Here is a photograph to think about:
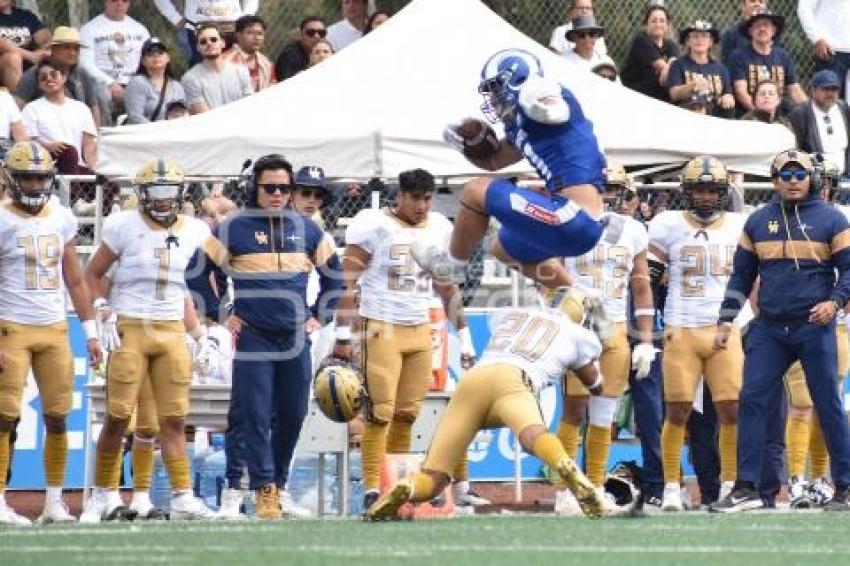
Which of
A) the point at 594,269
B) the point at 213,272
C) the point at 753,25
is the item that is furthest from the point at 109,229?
the point at 753,25

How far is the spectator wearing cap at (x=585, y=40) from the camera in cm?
1888

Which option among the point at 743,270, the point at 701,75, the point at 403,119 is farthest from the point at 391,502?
the point at 701,75

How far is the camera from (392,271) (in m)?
13.8

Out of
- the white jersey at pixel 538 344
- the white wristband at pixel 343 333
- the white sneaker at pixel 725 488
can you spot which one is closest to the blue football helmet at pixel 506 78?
the white jersey at pixel 538 344

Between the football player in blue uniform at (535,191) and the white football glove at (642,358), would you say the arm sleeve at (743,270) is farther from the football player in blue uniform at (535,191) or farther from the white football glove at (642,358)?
the football player in blue uniform at (535,191)

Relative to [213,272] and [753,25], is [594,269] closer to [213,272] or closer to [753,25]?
[213,272]

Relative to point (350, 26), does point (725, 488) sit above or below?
below

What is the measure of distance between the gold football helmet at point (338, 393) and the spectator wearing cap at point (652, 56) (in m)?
7.28

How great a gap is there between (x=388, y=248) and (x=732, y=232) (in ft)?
7.18

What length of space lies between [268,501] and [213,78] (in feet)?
19.6

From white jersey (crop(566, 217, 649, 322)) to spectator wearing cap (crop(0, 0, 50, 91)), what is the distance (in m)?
5.32

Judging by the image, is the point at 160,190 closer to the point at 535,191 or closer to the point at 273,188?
the point at 273,188

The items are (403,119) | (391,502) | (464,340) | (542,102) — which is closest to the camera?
(391,502)

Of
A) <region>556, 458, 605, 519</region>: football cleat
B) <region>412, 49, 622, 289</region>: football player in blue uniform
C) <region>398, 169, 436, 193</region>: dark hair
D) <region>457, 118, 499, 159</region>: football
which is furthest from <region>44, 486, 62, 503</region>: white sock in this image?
<region>556, 458, 605, 519</region>: football cleat
